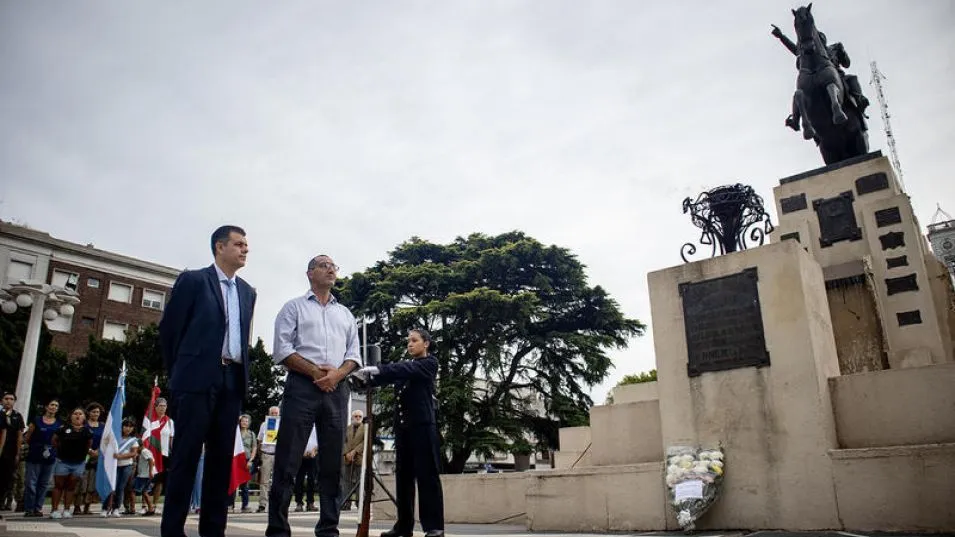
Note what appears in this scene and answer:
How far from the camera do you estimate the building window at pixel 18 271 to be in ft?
124

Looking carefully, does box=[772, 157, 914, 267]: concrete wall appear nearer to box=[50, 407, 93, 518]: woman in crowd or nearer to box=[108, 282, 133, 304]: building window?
box=[50, 407, 93, 518]: woman in crowd

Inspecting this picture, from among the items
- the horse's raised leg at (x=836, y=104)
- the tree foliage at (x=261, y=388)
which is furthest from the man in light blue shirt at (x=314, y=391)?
the tree foliage at (x=261, y=388)

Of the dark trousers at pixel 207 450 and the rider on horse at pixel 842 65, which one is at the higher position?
the rider on horse at pixel 842 65

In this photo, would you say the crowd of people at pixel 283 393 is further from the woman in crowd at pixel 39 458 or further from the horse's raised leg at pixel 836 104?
the woman in crowd at pixel 39 458

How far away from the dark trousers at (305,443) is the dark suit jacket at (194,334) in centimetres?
39

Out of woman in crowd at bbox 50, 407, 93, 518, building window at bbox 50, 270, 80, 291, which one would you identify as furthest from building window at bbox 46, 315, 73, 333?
woman in crowd at bbox 50, 407, 93, 518

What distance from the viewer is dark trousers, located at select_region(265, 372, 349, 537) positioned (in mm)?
3938

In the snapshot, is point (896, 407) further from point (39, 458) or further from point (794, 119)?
point (39, 458)

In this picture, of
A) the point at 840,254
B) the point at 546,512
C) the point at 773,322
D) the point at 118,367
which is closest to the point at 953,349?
the point at 840,254

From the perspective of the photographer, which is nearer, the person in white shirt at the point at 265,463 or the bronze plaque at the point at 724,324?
the bronze plaque at the point at 724,324

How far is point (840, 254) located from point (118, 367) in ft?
112

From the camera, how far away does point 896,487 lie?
496cm

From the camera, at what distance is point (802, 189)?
9289 millimetres

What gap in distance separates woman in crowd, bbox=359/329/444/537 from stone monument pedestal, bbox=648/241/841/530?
8.58 feet
